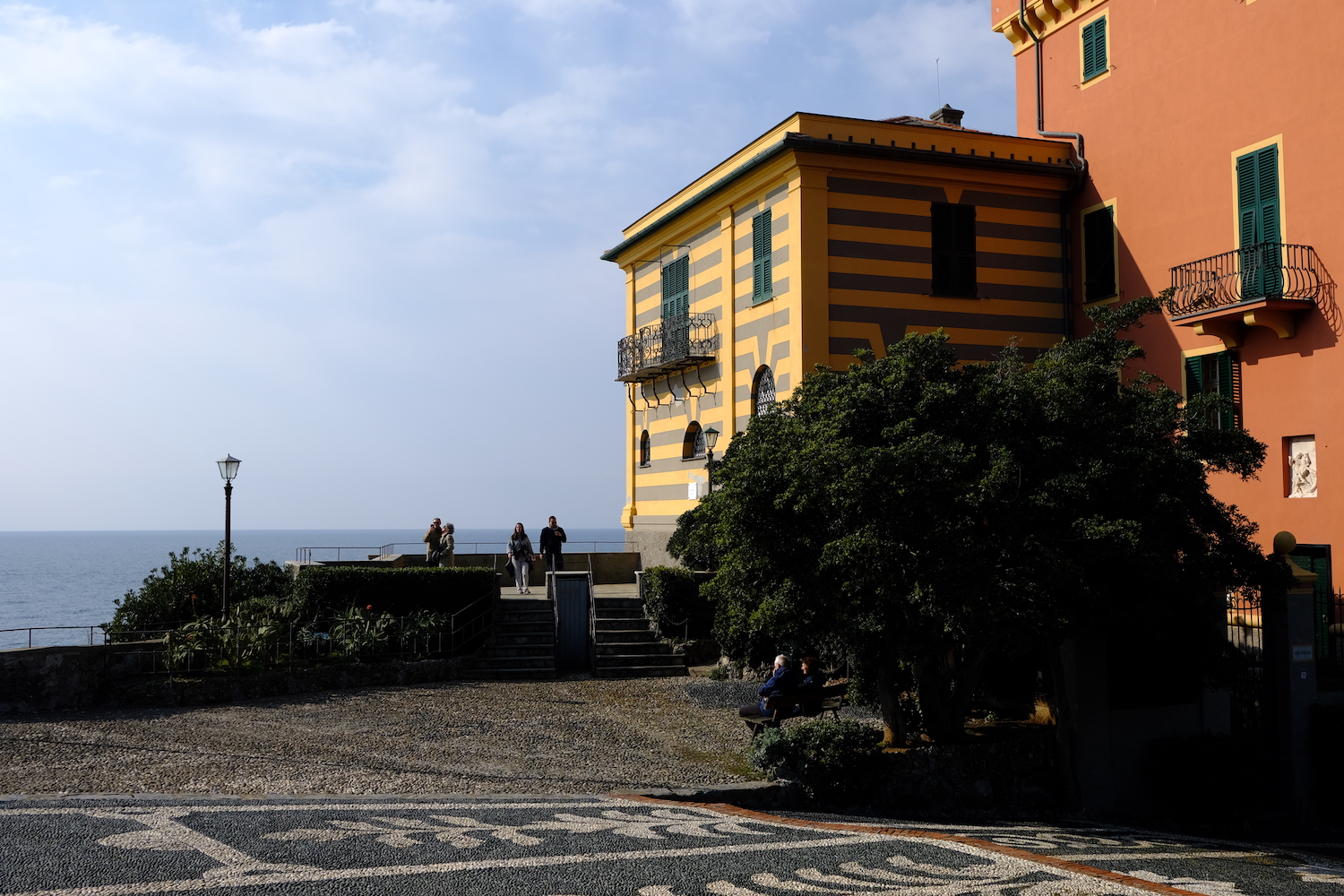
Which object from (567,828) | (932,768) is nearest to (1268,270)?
(932,768)

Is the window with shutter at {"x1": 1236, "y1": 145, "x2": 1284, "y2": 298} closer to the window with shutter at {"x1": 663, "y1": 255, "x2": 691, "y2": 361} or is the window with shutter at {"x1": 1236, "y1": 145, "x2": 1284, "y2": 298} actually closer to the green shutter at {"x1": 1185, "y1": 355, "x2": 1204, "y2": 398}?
the green shutter at {"x1": 1185, "y1": 355, "x2": 1204, "y2": 398}

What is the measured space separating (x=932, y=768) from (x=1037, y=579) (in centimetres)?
256

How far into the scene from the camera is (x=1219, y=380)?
1925cm

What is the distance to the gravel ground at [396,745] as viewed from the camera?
36.0 ft

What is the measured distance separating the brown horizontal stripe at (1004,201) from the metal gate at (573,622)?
11.2m

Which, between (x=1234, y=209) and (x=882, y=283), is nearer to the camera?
(x=1234, y=209)

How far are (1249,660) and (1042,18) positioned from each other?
15015mm

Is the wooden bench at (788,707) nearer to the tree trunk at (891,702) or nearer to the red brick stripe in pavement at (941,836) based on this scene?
the tree trunk at (891,702)

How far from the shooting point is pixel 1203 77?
19.9m

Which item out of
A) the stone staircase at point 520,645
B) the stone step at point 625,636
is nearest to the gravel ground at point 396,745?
the stone staircase at point 520,645

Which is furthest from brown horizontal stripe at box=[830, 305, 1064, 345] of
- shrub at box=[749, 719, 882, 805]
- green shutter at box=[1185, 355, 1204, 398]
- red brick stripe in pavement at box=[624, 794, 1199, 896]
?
red brick stripe in pavement at box=[624, 794, 1199, 896]

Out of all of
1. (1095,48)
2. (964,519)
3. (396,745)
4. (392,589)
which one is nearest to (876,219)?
(1095,48)

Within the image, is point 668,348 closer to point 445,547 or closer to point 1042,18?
point 445,547

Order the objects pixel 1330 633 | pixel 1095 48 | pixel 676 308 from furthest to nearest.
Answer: pixel 676 308 < pixel 1095 48 < pixel 1330 633
